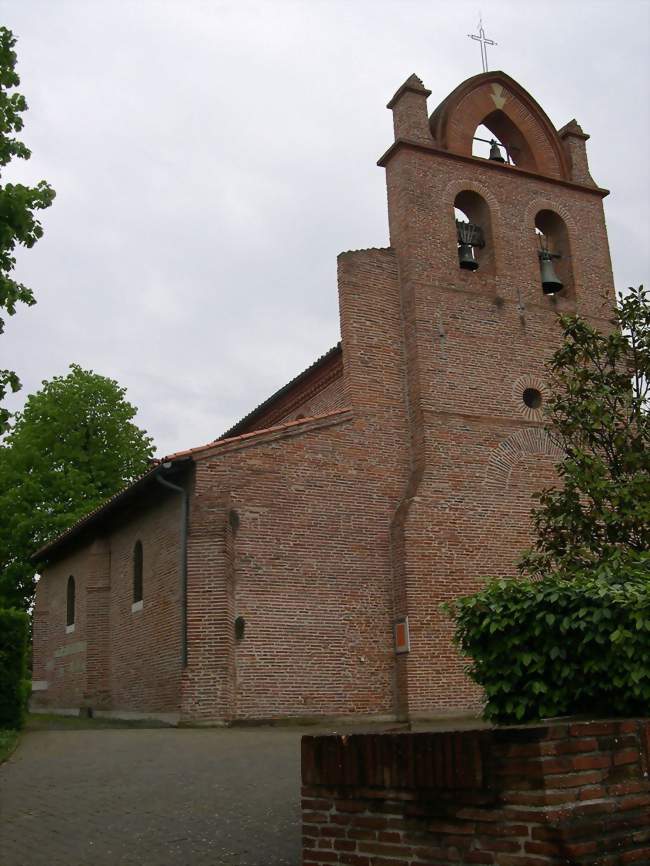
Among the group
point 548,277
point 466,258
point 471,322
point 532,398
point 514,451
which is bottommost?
point 514,451

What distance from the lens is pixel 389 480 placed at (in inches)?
689

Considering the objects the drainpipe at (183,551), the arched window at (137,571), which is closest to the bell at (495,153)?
the drainpipe at (183,551)

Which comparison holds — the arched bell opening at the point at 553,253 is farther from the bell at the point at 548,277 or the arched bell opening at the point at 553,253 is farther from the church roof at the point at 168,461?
the church roof at the point at 168,461

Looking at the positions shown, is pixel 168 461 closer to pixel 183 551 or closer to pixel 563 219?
pixel 183 551

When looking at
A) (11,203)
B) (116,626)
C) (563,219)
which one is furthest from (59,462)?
(11,203)

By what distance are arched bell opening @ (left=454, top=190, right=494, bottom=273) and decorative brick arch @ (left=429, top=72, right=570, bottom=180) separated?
137 cm

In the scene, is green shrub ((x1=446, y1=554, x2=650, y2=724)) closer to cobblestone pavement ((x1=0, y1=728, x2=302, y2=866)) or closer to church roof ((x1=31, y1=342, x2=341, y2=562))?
cobblestone pavement ((x1=0, y1=728, x2=302, y2=866))

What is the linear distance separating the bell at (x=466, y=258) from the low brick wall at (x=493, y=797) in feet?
49.2

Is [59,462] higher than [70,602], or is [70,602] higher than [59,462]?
[59,462]

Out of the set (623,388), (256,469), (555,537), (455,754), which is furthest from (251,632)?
(455,754)

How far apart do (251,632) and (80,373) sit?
1935 centimetres

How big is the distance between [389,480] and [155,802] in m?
9.63

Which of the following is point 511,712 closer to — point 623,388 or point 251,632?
point 623,388

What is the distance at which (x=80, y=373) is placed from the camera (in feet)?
107
